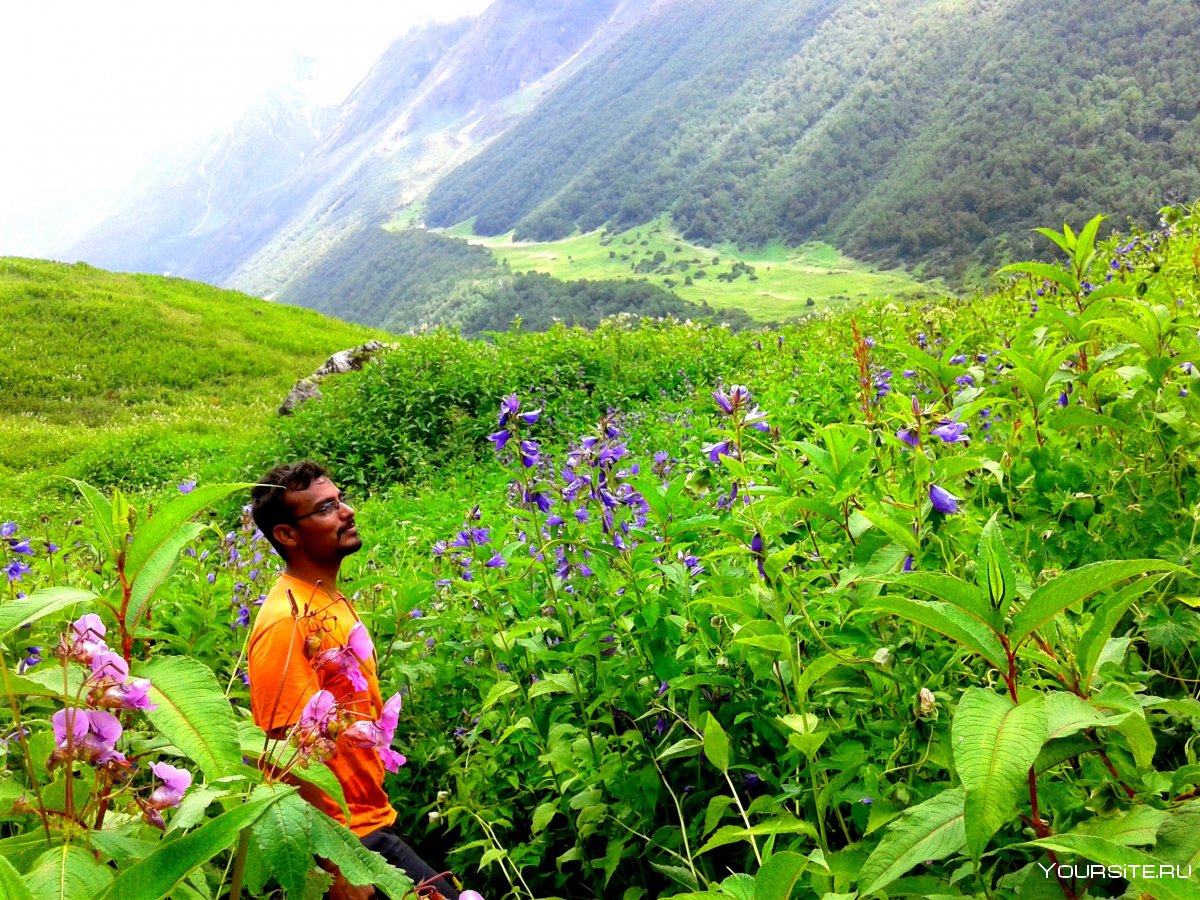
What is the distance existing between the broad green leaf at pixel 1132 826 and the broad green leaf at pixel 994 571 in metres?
0.33

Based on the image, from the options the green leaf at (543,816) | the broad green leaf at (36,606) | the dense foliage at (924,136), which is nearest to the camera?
the broad green leaf at (36,606)

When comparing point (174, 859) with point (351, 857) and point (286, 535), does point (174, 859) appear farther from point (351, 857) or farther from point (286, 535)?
point (286, 535)

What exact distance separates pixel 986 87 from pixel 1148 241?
124 meters

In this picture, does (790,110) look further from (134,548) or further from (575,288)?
(134,548)

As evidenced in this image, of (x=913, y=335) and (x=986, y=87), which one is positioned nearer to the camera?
(x=913, y=335)

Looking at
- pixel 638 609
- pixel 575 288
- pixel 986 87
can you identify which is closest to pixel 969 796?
pixel 638 609

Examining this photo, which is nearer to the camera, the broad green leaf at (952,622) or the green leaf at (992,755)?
the green leaf at (992,755)

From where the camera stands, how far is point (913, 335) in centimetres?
639

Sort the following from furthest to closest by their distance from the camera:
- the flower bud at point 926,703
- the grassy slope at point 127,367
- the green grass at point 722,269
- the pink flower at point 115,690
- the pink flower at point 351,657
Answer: the green grass at point 722,269 < the grassy slope at point 127,367 < the flower bud at point 926,703 < the pink flower at point 351,657 < the pink flower at point 115,690

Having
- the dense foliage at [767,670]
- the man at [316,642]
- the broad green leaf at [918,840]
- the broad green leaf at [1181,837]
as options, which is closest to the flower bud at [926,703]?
the dense foliage at [767,670]

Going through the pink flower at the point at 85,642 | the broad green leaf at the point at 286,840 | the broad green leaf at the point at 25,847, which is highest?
the pink flower at the point at 85,642

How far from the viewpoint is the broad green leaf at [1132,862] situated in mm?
868

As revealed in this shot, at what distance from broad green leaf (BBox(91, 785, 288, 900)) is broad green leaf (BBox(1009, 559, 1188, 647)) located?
0.94 meters

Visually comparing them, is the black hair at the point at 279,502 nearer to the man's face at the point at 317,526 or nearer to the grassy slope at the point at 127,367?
the man's face at the point at 317,526
